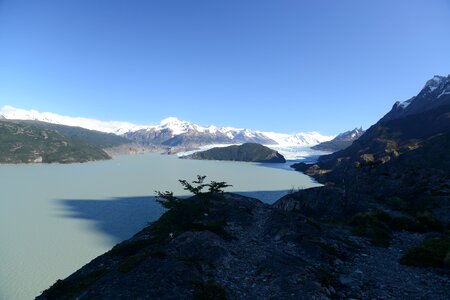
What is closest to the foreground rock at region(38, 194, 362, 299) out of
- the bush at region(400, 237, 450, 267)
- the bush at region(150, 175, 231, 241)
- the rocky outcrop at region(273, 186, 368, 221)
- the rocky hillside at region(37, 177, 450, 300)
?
the rocky hillside at region(37, 177, 450, 300)

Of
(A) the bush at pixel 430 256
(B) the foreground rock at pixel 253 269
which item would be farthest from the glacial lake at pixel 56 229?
(A) the bush at pixel 430 256

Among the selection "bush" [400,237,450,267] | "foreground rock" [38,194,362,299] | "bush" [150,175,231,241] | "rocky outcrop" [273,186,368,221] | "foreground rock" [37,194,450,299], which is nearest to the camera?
"foreground rock" [37,194,450,299]

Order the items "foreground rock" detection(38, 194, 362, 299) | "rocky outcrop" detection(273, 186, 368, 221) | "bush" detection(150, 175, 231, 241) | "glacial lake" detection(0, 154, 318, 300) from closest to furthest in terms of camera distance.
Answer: "foreground rock" detection(38, 194, 362, 299)
"bush" detection(150, 175, 231, 241)
"glacial lake" detection(0, 154, 318, 300)
"rocky outcrop" detection(273, 186, 368, 221)

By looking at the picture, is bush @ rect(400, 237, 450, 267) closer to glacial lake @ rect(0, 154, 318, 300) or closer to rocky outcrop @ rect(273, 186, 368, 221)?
rocky outcrop @ rect(273, 186, 368, 221)

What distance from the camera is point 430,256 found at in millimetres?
27734

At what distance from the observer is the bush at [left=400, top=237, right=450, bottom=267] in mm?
26745

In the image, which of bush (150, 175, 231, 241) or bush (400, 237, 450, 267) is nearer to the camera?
bush (400, 237, 450, 267)

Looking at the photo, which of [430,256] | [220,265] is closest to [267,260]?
[220,265]

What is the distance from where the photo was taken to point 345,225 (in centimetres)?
4669

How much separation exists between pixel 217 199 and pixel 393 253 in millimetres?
31258

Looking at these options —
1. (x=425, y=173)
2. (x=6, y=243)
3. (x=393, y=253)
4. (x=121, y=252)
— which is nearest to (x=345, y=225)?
(x=393, y=253)

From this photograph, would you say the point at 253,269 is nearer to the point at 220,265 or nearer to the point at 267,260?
the point at 267,260

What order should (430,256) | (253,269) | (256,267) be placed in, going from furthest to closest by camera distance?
(430,256), (256,267), (253,269)

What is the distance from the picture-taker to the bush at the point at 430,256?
1053 inches
